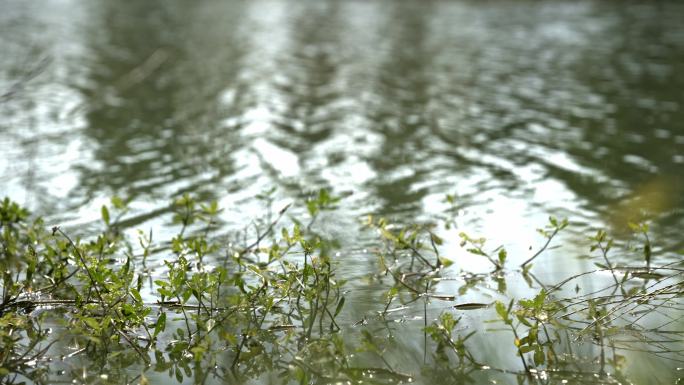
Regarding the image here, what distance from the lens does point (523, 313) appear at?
10.2ft

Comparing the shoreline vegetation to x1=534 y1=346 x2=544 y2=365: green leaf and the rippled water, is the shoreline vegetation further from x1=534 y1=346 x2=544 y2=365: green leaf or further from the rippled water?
the rippled water

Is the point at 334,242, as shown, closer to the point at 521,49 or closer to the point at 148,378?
the point at 148,378

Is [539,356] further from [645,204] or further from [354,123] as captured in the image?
[354,123]

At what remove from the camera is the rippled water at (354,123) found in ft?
16.4

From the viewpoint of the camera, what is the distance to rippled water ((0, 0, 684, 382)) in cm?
498

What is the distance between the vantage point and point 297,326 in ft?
10.7

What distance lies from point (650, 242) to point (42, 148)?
448 cm

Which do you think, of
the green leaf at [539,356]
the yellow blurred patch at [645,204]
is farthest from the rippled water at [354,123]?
the green leaf at [539,356]

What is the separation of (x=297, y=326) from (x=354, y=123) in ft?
13.9

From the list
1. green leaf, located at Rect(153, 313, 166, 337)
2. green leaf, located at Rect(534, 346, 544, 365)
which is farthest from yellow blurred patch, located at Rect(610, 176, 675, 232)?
green leaf, located at Rect(153, 313, 166, 337)

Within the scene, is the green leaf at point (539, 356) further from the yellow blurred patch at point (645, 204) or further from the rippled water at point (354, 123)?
the yellow blurred patch at point (645, 204)

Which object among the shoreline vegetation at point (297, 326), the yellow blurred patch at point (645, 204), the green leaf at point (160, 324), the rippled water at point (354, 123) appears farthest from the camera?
the rippled water at point (354, 123)

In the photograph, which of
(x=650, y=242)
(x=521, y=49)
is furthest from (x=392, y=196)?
(x=521, y=49)

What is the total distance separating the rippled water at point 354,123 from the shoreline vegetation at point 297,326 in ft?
0.95
